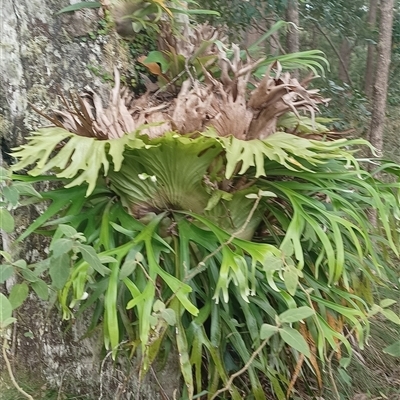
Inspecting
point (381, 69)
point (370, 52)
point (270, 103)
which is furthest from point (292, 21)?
point (370, 52)

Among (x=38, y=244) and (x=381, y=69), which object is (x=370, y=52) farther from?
(x=38, y=244)

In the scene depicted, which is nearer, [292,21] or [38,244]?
[38,244]

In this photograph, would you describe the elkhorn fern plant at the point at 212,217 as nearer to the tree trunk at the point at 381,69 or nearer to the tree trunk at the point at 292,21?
the tree trunk at the point at 381,69

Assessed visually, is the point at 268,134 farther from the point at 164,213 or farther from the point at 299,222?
the point at 164,213

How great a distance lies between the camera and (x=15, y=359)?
4.82 feet

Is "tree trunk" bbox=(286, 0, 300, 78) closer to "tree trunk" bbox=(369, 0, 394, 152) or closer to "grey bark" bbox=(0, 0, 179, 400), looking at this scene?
"tree trunk" bbox=(369, 0, 394, 152)

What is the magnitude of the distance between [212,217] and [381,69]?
1.85m

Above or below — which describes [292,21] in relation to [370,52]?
above

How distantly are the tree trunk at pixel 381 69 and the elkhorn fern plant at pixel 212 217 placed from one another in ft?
4.65

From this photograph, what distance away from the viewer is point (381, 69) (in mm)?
2723

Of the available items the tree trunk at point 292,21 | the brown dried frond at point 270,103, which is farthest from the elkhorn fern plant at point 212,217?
the tree trunk at point 292,21

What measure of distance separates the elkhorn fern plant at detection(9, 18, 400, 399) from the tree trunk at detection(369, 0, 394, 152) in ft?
4.65

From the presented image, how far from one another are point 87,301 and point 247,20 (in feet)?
8.20

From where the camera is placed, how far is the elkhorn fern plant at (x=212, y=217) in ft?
3.91
